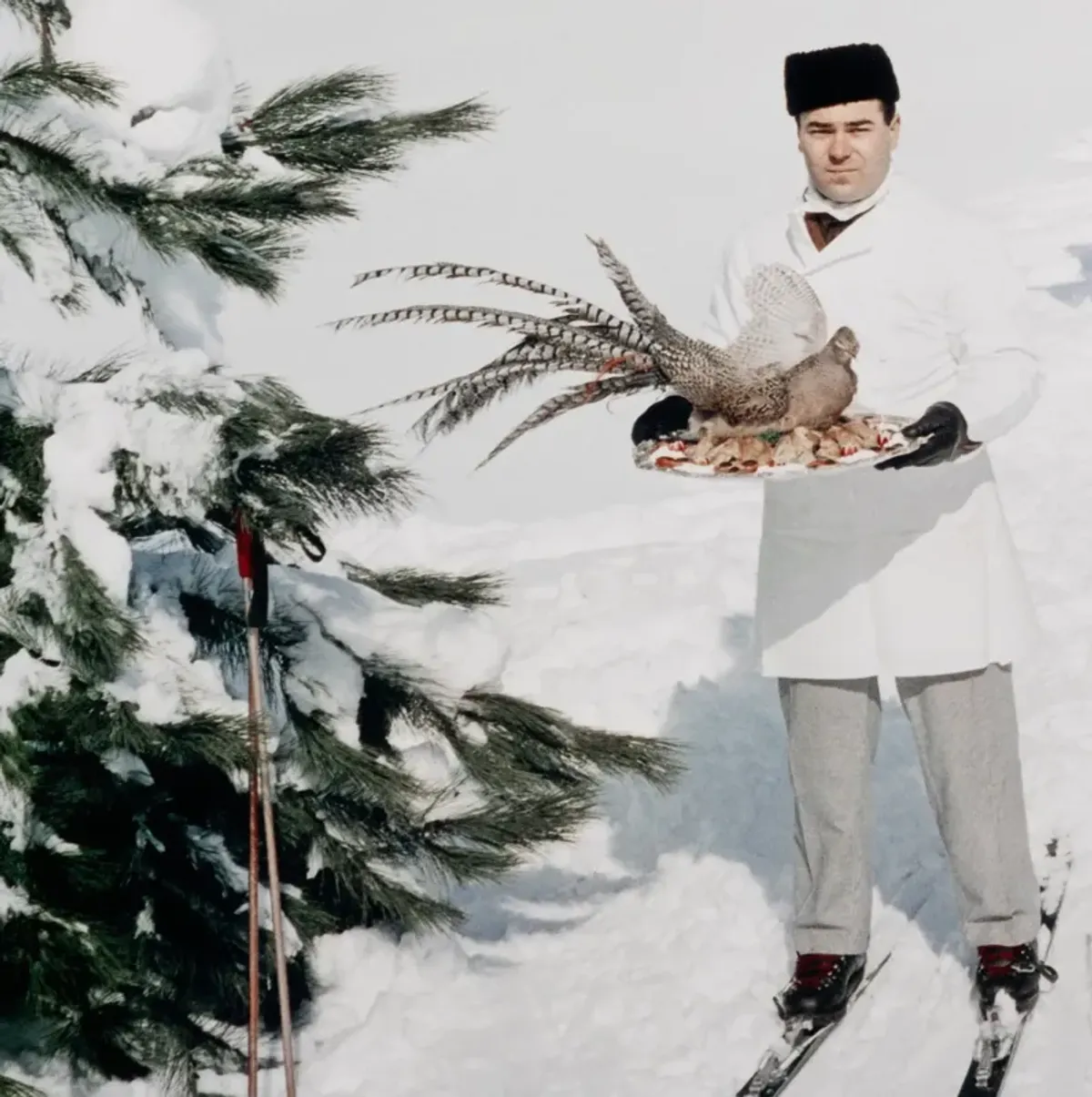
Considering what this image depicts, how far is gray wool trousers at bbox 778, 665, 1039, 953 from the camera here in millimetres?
3850

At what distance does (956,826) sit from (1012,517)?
419cm

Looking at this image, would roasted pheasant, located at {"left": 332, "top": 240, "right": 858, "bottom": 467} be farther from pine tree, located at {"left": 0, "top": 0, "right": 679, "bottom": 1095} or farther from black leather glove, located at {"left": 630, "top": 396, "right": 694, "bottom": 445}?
pine tree, located at {"left": 0, "top": 0, "right": 679, "bottom": 1095}

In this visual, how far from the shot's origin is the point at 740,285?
3908 millimetres

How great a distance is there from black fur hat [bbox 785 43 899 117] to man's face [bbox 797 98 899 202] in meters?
0.02

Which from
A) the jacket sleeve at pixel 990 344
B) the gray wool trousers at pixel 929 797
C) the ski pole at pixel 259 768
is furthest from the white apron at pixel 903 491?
the ski pole at pixel 259 768

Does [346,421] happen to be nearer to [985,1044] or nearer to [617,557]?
[985,1044]

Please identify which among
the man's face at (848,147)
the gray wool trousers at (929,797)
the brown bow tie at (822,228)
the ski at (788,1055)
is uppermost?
the man's face at (848,147)

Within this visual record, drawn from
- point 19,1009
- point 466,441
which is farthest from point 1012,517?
point 19,1009

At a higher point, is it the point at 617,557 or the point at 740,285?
the point at 740,285

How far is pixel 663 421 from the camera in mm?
3670

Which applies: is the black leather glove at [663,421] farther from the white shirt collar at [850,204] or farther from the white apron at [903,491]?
the white shirt collar at [850,204]

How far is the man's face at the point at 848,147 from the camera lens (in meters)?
3.58

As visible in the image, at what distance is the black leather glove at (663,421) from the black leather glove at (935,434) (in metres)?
0.46

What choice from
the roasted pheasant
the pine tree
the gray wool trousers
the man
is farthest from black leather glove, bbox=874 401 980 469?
the pine tree
